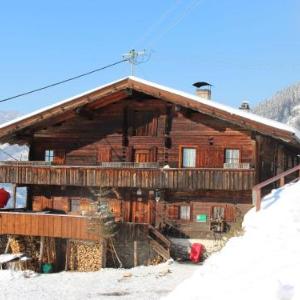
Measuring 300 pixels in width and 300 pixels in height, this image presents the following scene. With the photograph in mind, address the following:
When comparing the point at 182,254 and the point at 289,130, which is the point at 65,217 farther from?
the point at 289,130

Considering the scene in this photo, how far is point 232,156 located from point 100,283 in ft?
29.3

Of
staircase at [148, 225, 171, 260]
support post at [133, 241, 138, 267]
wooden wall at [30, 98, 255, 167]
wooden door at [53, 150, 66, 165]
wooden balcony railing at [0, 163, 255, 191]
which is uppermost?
wooden wall at [30, 98, 255, 167]

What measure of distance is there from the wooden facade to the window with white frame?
0.05m

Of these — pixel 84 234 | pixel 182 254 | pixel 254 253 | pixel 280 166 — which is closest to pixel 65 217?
pixel 84 234

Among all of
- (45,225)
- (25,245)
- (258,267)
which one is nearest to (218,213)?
(45,225)

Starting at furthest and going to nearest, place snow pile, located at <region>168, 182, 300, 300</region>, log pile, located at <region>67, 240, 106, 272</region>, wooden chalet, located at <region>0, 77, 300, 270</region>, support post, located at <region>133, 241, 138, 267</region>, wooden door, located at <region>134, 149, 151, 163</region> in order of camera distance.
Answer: wooden door, located at <region>134, 149, 151, 163</region> → log pile, located at <region>67, 240, 106, 272</region> → wooden chalet, located at <region>0, 77, 300, 270</region> → support post, located at <region>133, 241, 138, 267</region> → snow pile, located at <region>168, 182, 300, 300</region>

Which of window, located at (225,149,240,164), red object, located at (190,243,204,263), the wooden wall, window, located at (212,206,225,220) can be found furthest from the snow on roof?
red object, located at (190,243,204,263)

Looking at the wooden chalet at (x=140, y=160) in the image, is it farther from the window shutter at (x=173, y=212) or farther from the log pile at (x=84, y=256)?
the log pile at (x=84, y=256)

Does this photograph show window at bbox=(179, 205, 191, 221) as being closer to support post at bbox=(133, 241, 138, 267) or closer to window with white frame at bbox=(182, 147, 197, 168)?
window with white frame at bbox=(182, 147, 197, 168)

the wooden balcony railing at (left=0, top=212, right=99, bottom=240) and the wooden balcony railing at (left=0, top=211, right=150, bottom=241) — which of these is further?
the wooden balcony railing at (left=0, top=212, right=99, bottom=240)

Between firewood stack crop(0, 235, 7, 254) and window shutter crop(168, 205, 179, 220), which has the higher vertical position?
window shutter crop(168, 205, 179, 220)

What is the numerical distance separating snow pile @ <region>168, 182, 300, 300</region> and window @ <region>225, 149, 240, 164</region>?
1186 cm

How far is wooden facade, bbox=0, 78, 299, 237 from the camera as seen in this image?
25.6 m

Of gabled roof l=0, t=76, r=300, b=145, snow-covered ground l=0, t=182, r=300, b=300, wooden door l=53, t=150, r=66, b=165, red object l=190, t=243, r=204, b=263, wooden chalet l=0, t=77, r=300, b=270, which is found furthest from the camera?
wooden door l=53, t=150, r=66, b=165
